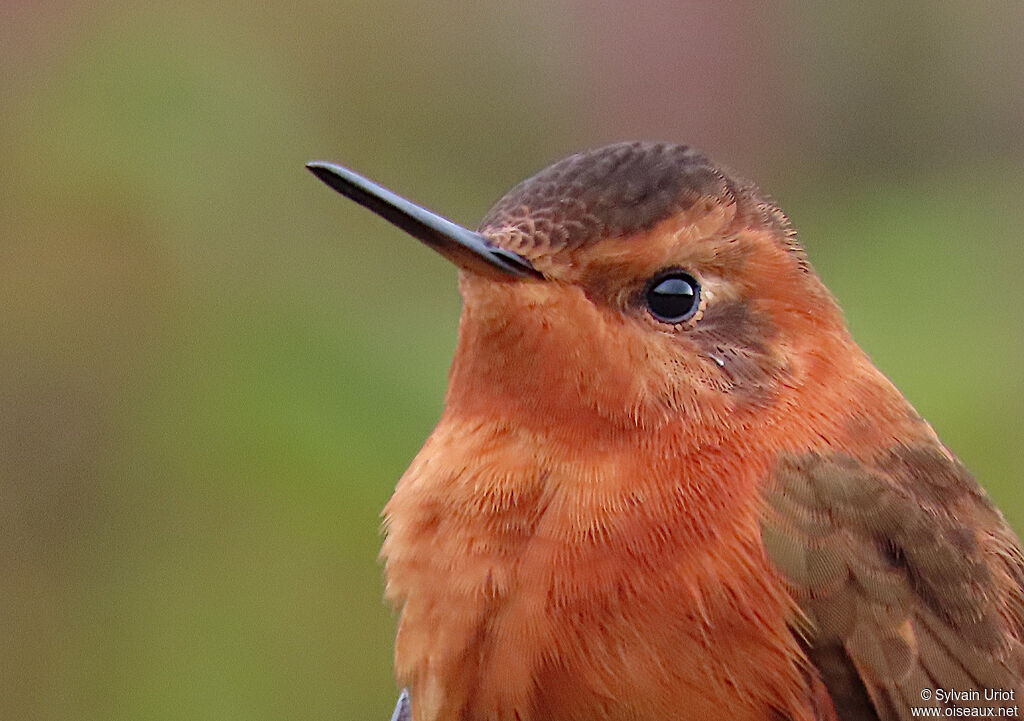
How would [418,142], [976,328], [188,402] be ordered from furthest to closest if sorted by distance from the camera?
[418,142] → [976,328] → [188,402]

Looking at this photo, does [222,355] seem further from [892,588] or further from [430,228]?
[892,588]

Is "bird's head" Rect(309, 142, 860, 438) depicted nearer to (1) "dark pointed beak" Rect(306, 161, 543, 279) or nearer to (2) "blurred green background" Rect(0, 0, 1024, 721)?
(1) "dark pointed beak" Rect(306, 161, 543, 279)

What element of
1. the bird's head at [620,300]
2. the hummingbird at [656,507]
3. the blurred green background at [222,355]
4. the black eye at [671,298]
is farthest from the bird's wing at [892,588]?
the blurred green background at [222,355]

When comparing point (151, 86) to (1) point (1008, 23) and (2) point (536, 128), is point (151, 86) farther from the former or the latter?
(1) point (1008, 23)

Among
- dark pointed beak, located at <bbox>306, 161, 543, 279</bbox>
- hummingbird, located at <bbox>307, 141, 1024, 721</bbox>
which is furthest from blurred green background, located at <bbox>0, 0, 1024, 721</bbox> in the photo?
dark pointed beak, located at <bbox>306, 161, 543, 279</bbox>

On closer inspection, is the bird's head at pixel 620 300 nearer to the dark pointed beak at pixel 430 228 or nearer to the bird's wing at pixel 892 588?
the dark pointed beak at pixel 430 228

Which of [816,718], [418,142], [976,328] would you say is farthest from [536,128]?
[816,718]
